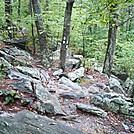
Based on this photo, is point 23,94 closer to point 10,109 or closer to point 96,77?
point 10,109

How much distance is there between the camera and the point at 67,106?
5.68 metres

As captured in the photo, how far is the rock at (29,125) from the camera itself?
3.21 meters

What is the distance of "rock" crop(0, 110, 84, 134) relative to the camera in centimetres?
321

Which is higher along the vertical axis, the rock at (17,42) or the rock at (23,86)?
the rock at (17,42)

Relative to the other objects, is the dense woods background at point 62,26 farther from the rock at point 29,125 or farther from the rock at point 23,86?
the rock at point 29,125

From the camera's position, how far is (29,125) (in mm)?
3469

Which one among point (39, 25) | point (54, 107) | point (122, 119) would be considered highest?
point (39, 25)

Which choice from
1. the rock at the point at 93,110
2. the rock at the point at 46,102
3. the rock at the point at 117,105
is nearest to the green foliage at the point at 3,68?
the rock at the point at 46,102

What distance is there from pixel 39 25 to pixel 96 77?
4.43m

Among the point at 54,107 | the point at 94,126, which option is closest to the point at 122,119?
the point at 94,126

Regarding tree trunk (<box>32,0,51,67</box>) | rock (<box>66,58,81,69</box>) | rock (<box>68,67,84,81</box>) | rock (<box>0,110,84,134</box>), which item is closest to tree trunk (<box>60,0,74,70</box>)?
rock (<box>68,67,84,81</box>)

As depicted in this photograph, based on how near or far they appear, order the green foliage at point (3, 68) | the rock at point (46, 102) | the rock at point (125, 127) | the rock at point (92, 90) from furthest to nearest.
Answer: the rock at point (92, 90) → the green foliage at point (3, 68) → the rock at point (125, 127) → the rock at point (46, 102)

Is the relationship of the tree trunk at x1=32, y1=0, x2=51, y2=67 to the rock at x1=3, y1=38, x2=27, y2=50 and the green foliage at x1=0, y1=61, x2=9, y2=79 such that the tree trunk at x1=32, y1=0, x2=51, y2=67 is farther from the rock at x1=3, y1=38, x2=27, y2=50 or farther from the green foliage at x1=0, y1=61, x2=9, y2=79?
the green foliage at x1=0, y1=61, x2=9, y2=79

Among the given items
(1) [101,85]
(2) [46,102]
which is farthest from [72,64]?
(2) [46,102]
